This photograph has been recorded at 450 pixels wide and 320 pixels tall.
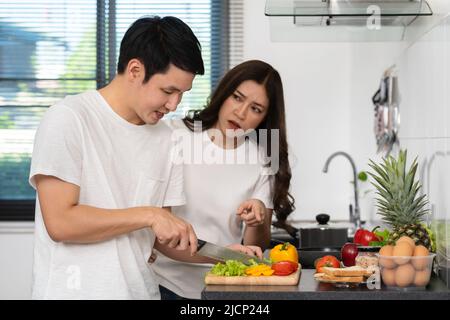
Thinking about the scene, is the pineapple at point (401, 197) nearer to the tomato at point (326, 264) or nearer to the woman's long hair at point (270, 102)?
the tomato at point (326, 264)

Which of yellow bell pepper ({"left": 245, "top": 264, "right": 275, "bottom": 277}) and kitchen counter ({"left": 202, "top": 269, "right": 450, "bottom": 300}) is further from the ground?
yellow bell pepper ({"left": 245, "top": 264, "right": 275, "bottom": 277})

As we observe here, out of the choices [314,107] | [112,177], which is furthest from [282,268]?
[314,107]

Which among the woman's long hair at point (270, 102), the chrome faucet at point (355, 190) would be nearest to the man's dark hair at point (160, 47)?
the woman's long hair at point (270, 102)

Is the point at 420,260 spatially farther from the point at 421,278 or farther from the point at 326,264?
the point at 326,264

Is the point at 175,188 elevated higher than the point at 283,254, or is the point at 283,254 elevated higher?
the point at 175,188

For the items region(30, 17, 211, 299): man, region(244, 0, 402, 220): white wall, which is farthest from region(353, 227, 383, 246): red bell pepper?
region(244, 0, 402, 220): white wall

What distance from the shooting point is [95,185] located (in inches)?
72.0

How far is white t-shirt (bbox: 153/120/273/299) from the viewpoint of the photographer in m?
2.52

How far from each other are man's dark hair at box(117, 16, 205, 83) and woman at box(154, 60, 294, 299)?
670 mm

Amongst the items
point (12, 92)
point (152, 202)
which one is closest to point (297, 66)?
point (12, 92)

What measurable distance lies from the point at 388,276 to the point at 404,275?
43mm

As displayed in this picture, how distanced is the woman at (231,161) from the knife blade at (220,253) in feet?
1.03

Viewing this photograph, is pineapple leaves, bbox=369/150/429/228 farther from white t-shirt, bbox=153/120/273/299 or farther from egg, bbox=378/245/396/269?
white t-shirt, bbox=153/120/273/299

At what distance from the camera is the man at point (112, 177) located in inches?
68.5
